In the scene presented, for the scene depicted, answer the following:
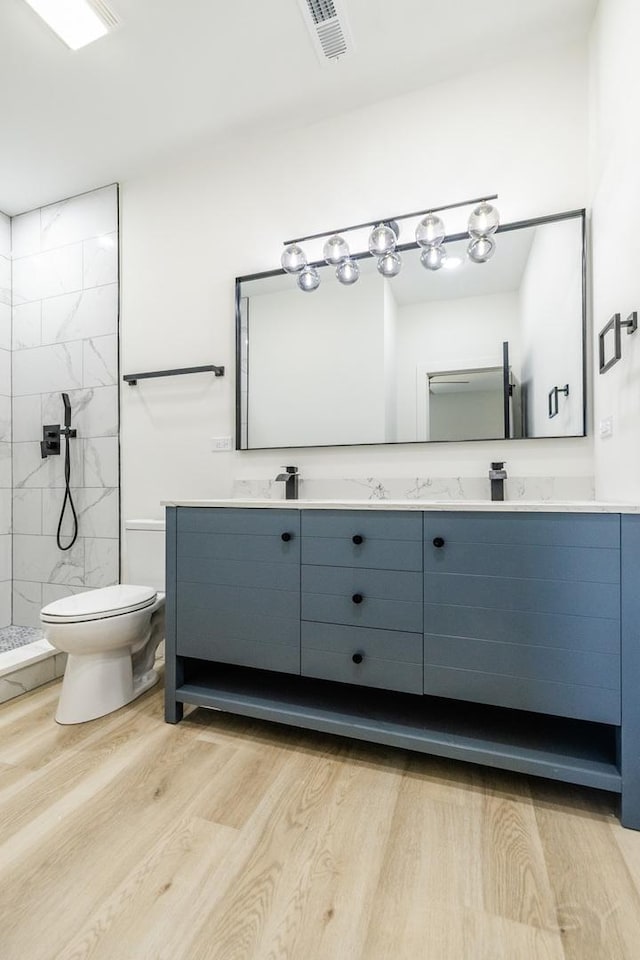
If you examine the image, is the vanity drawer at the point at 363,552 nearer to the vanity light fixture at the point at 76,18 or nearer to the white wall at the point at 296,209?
the white wall at the point at 296,209

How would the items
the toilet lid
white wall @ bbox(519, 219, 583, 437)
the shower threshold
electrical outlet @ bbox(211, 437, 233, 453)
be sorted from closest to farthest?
Result: the toilet lid < white wall @ bbox(519, 219, 583, 437) < the shower threshold < electrical outlet @ bbox(211, 437, 233, 453)

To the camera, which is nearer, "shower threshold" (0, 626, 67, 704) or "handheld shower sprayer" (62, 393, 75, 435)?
"shower threshold" (0, 626, 67, 704)

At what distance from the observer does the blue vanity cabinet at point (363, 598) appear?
142 cm

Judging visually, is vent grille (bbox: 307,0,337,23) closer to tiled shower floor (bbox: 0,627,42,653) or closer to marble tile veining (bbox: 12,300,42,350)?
marble tile veining (bbox: 12,300,42,350)

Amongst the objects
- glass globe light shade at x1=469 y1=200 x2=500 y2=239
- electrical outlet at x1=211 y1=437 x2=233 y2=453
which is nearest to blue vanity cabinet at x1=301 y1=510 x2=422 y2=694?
electrical outlet at x1=211 y1=437 x2=233 y2=453

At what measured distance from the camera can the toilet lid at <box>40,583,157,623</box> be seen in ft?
5.42

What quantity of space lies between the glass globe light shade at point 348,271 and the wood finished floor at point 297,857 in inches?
74.6

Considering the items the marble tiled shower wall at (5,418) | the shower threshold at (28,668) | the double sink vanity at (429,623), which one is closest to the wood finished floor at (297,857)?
the double sink vanity at (429,623)

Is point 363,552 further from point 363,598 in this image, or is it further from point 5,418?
point 5,418

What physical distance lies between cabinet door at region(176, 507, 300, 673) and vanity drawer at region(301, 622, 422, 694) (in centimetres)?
6

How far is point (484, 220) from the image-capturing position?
1797 mm

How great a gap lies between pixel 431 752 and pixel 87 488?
228 centimetres

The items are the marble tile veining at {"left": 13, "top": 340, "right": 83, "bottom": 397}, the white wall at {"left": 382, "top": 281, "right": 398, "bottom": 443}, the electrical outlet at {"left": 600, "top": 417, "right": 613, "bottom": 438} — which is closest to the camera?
the electrical outlet at {"left": 600, "top": 417, "right": 613, "bottom": 438}

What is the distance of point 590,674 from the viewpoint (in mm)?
1229
